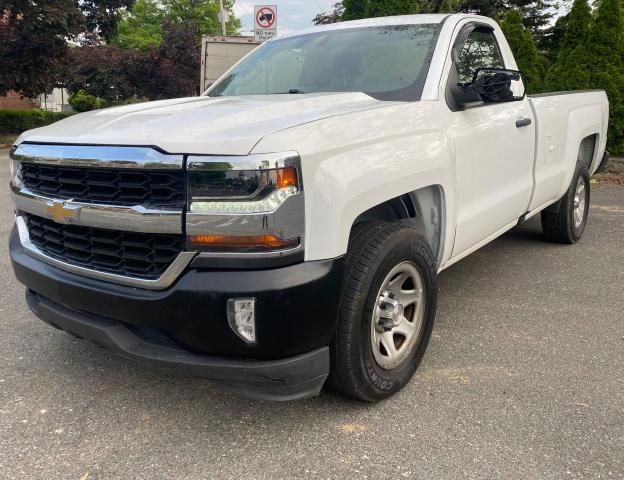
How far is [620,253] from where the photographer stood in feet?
17.7

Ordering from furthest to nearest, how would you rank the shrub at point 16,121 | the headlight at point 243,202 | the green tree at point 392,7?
the shrub at point 16,121 → the green tree at point 392,7 → the headlight at point 243,202

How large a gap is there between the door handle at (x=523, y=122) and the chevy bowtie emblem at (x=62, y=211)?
2.95 meters

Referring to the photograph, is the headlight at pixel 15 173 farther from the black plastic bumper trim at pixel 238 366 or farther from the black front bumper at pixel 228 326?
the black plastic bumper trim at pixel 238 366

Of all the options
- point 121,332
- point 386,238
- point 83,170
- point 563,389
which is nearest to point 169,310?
point 121,332

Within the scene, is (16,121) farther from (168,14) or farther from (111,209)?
(168,14)

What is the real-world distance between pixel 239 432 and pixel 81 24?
1682 centimetres

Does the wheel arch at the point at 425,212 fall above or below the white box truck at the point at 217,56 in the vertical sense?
below

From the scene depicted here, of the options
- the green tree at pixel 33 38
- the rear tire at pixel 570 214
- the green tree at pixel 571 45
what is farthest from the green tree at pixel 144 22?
→ the rear tire at pixel 570 214

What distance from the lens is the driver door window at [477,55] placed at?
3725mm

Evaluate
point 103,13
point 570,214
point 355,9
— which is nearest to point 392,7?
point 355,9

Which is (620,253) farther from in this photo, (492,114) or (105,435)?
(105,435)

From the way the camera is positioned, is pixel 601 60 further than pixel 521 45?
No

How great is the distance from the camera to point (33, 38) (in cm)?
1566

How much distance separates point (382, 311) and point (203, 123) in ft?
3.91
